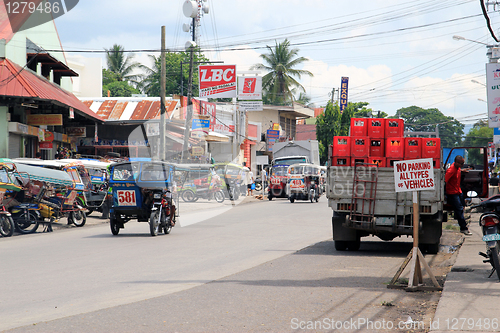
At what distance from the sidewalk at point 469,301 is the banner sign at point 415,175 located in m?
1.49

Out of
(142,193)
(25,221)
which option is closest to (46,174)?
(25,221)

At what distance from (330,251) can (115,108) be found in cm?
3028

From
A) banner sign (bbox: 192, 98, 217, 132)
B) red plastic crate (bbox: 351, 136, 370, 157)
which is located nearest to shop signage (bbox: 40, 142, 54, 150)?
banner sign (bbox: 192, 98, 217, 132)

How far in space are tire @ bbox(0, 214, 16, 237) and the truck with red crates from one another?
955cm

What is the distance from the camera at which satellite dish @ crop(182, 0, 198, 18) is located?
172ft

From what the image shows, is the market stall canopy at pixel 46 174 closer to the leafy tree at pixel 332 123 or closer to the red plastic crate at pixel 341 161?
the red plastic crate at pixel 341 161

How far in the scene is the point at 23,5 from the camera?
87.3ft

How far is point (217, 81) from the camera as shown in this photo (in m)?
43.1

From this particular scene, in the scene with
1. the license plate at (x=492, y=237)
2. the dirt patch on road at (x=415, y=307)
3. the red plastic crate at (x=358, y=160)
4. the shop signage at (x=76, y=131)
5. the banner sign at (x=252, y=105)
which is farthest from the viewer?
the banner sign at (x=252, y=105)

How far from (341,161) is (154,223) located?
231 inches

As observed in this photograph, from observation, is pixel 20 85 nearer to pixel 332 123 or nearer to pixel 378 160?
pixel 378 160

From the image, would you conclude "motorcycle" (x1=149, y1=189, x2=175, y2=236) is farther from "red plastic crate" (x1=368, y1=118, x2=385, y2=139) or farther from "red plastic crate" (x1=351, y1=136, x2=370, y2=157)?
"red plastic crate" (x1=368, y1=118, x2=385, y2=139)

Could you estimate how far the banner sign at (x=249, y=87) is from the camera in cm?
4450

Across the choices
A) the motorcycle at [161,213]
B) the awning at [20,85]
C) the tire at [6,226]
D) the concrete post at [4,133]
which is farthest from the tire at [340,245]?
the concrete post at [4,133]
